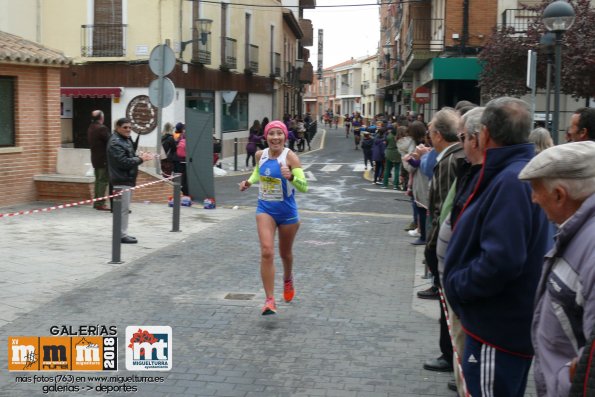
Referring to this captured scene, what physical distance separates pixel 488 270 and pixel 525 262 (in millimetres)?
215

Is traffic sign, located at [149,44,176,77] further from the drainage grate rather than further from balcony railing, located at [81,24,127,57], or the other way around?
balcony railing, located at [81,24,127,57]

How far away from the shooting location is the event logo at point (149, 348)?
211 inches

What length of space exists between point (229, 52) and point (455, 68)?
11.1 meters

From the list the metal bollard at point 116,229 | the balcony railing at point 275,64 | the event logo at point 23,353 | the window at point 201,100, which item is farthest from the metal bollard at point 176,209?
the balcony railing at point 275,64

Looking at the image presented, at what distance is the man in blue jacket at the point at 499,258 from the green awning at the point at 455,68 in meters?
19.8

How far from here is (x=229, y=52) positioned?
30516 mm

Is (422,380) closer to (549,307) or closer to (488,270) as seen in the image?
(488,270)

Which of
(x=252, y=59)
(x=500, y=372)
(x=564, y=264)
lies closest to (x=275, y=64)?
(x=252, y=59)

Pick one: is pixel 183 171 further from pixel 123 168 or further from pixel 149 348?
pixel 149 348

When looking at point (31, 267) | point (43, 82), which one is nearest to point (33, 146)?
point (43, 82)

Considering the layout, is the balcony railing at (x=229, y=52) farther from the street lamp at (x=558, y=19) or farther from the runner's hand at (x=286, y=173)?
the runner's hand at (x=286, y=173)

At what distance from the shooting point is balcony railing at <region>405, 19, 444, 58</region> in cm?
2540

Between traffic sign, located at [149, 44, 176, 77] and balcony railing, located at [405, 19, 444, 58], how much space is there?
13.3 metres

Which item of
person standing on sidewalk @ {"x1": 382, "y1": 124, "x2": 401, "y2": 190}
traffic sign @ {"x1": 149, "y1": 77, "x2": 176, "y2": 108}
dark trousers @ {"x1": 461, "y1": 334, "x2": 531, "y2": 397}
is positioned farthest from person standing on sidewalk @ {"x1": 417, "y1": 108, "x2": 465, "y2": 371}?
person standing on sidewalk @ {"x1": 382, "y1": 124, "x2": 401, "y2": 190}
